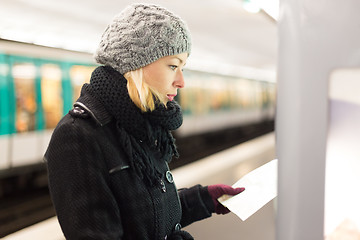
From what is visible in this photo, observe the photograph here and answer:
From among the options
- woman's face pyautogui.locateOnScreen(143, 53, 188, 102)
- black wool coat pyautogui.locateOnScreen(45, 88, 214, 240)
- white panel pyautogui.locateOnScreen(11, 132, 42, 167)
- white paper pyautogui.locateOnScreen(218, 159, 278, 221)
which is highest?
woman's face pyautogui.locateOnScreen(143, 53, 188, 102)

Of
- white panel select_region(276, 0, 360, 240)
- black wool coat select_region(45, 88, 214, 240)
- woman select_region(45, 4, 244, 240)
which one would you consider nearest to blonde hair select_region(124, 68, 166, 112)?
woman select_region(45, 4, 244, 240)

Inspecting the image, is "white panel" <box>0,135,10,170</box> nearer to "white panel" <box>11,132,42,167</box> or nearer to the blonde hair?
"white panel" <box>11,132,42,167</box>

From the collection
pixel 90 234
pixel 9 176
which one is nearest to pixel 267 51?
pixel 9 176

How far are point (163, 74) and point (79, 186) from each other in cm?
44

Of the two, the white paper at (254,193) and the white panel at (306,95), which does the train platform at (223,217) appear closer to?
the white paper at (254,193)

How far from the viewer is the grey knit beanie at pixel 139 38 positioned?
3.52 ft

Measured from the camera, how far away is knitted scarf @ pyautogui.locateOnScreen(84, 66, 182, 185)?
3.47 feet

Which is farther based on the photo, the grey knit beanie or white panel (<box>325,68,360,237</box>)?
the grey knit beanie

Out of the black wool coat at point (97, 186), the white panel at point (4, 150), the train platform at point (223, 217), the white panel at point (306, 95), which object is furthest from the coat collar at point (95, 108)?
the white panel at point (4, 150)

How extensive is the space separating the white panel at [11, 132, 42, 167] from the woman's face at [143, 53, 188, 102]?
3397 millimetres

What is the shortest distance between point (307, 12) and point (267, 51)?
8977 mm

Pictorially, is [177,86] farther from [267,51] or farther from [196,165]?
[267,51]

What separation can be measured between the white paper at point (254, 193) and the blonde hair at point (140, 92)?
0.49 m

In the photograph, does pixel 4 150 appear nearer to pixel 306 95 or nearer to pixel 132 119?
pixel 132 119
